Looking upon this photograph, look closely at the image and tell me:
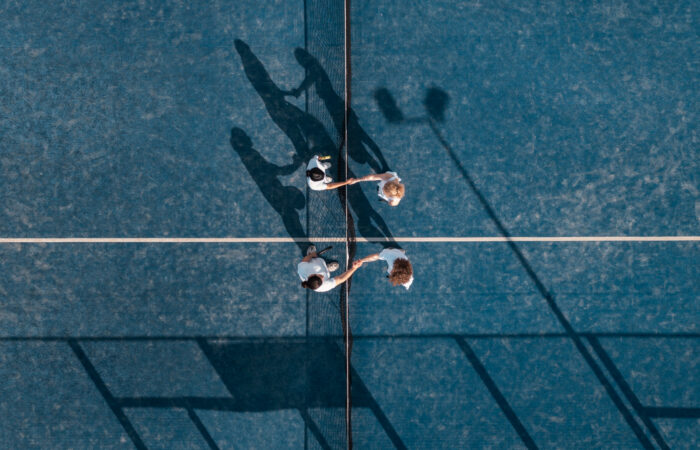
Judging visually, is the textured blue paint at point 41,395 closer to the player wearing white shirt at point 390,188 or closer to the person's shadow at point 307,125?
the person's shadow at point 307,125

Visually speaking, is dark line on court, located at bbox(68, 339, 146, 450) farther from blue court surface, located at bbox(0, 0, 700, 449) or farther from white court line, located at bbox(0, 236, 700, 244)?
white court line, located at bbox(0, 236, 700, 244)

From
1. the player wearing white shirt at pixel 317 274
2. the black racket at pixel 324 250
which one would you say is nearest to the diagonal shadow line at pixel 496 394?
the player wearing white shirt at pixel 317 274

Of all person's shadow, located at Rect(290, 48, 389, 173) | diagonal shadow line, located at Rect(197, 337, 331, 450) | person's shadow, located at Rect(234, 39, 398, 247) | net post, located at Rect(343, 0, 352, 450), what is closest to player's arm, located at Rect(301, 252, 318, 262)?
net post, located at Rect(343, 0, 352, 450)

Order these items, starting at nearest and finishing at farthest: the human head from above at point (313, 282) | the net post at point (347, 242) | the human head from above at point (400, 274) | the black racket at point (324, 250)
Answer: the human head from above at point (313, 282), the human head from above at point (400, 274), the black racket at point (324, 250), the net post at point (347, 242)

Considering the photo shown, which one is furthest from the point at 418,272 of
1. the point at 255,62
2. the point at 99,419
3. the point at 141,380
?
the point at 99,419

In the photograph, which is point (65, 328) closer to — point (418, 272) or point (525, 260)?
point (418, 272)

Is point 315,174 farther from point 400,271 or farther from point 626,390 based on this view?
point 626,390

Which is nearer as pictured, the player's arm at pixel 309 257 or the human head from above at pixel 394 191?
the human head from above at pixel 394 191
